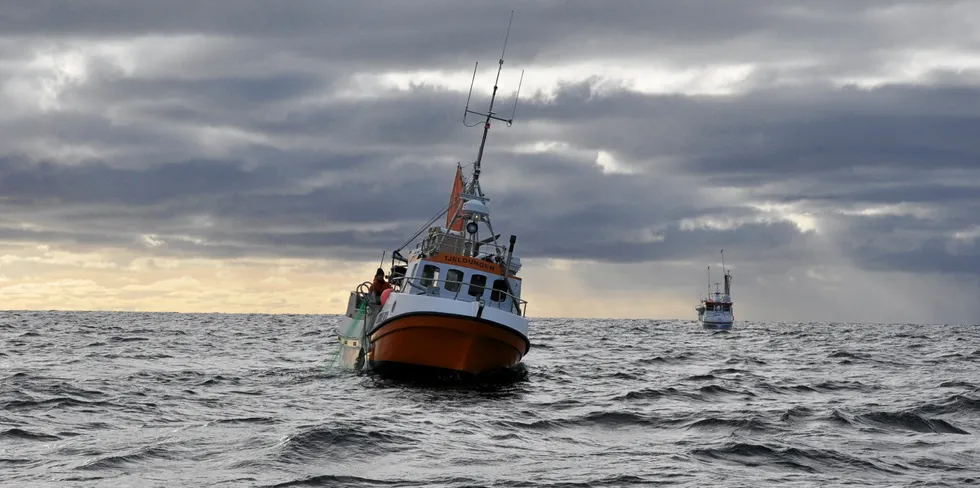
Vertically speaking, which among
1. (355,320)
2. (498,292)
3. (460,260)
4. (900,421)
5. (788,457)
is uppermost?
(460,260)

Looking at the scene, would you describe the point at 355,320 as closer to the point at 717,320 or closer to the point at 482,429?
the point at 482,429

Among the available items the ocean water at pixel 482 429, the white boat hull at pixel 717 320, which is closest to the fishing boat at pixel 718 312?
the white boat hull at pixel 717 320

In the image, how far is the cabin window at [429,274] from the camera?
3256cm

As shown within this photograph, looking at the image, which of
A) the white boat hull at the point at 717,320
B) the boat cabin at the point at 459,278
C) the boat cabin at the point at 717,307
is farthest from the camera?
the boat cabin at the point at 717,307

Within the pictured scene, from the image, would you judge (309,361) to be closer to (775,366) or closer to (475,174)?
(475,174)

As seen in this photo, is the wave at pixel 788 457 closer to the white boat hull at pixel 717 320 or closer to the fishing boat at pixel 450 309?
the fishing boat at pixel 450 309

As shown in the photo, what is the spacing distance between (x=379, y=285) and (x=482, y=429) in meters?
19.2

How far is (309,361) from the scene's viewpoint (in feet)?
138

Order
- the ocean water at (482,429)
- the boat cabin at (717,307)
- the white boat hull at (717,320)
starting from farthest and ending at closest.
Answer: the boat cabin at (717,307) < the white boat hull at (717,320) < the ocean water at (482,429)

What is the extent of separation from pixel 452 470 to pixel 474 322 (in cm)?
1372

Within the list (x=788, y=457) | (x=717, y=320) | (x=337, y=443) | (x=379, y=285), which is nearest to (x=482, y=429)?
(x=337, y=443)

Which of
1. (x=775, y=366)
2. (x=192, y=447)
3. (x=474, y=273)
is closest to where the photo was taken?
(x=192, y=447)

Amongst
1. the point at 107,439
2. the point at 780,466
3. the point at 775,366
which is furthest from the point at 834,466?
the point at 775,366

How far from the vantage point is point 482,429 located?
19.6 metres
